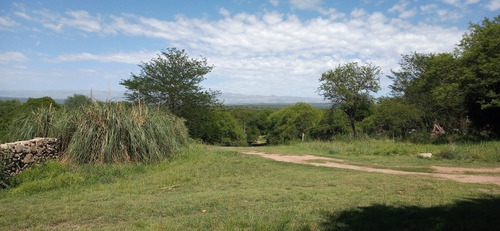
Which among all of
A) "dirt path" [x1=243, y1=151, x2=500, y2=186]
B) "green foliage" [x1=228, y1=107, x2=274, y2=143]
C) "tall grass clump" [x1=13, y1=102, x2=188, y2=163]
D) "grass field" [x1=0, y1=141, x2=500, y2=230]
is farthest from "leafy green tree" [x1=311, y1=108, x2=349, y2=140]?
"green foliage" [x1=228, y1=107, x2=274, y2=143]

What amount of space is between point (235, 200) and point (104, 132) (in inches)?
245

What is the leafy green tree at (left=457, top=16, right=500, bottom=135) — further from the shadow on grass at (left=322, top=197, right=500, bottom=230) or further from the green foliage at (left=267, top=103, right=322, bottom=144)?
the green foliage at (left=267, top=103, right=322, bottom=144)

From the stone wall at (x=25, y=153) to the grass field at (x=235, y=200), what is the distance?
1.60ft

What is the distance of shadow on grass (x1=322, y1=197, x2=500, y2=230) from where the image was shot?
444cm

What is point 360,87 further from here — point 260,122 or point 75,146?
point 260,122

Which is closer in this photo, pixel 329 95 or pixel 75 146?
pixel 75 146

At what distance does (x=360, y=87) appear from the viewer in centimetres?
2873

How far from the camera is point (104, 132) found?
34.7 ft

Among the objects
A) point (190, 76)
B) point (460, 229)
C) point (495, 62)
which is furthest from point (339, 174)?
point (190, 76)

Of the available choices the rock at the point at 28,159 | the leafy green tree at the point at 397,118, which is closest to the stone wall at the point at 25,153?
the rock at the point at 28,159

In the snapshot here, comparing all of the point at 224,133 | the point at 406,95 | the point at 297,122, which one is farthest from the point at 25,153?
the point at 297,122

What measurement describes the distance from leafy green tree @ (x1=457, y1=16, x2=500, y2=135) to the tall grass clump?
15.5 m

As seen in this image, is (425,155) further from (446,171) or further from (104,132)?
(104,132)

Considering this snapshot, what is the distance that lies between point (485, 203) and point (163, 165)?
26.8 feet
